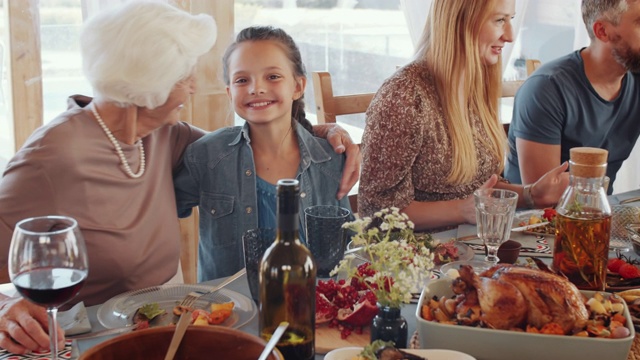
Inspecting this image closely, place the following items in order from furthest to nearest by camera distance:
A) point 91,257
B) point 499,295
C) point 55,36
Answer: point 55,36 < point 91,257 < point 499,295

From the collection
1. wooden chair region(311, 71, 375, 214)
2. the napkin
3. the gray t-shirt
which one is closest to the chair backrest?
wooden chair region(311, 71, 375, 214)

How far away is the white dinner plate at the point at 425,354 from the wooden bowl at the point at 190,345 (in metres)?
0.13

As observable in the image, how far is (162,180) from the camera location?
5.74ft

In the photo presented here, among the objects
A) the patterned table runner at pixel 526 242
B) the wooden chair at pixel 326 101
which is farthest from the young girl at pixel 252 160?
the wooden chair at pixel 326 101

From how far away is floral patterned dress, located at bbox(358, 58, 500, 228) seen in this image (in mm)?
2018

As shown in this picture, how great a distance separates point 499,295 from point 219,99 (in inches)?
73.0

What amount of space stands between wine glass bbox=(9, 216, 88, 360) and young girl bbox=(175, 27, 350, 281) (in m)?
0.83

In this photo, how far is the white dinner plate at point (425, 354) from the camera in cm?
103

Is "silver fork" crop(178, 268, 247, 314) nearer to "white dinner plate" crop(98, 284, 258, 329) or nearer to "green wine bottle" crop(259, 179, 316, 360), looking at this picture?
"white dinner plate" crop(98, 284, 258, 329)

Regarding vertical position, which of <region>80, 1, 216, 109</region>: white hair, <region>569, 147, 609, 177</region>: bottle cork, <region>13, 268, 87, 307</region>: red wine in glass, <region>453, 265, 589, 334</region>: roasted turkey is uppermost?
<region>80, 1, 216, 109</region>: white hair

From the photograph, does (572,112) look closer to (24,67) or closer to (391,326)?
(391,326)

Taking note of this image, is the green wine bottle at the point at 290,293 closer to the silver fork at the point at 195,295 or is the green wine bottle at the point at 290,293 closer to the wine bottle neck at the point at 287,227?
the wine bottle neck at the point at 287,227

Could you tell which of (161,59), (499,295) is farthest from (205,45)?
(499,295)

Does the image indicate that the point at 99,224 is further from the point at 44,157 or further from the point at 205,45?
the point at 205,45
